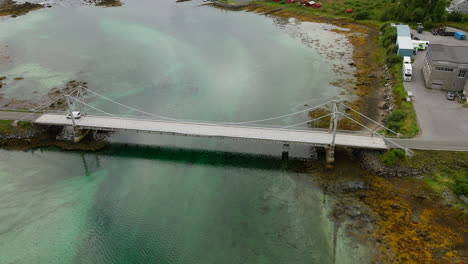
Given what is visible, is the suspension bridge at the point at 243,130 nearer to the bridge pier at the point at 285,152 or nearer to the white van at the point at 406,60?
the bridge pier at the point at 285,152

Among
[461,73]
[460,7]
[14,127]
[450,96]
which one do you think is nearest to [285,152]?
[450,96]

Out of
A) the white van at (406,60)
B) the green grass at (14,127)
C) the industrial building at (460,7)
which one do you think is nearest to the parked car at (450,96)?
the white van at (406,60)

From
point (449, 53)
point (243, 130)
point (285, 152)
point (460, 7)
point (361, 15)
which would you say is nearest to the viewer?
point (243, 130)

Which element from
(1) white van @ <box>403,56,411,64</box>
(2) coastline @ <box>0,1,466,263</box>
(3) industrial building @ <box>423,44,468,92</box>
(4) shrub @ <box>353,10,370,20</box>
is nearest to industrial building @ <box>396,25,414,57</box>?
(1) white van @ <box>403,56,411,64</box>

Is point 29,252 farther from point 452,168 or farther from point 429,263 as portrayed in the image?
point 452,168

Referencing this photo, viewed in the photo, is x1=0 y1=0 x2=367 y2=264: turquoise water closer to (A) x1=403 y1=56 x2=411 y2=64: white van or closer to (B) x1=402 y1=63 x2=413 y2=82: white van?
(B) x1=402 y1=63 x2=413 y2=82: white van

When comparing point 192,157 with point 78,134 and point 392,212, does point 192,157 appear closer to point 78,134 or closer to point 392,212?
point 78,134
